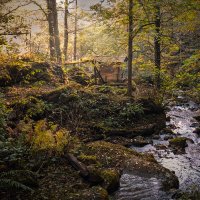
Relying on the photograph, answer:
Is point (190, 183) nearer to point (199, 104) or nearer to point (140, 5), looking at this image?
point (140, 5)

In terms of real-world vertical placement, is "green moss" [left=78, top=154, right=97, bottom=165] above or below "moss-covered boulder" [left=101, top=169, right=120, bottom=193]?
above

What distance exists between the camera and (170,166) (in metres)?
8.83

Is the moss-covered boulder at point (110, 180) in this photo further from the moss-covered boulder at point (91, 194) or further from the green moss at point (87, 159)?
the green moss at point (87, 159)

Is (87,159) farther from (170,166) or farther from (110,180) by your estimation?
(170,166)

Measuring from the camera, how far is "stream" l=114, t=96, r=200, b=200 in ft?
22.4

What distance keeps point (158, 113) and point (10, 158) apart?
9365mm

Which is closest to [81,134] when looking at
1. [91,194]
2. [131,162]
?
[131,162]

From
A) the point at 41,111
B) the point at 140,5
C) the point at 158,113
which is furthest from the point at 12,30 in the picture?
the point at 158,113

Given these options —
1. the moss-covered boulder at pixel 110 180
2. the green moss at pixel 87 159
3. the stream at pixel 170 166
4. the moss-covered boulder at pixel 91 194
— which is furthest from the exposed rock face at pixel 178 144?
the moss-covered boulder at pixel 91 194

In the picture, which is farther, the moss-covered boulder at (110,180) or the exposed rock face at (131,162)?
the exposed rock face at (131,162)

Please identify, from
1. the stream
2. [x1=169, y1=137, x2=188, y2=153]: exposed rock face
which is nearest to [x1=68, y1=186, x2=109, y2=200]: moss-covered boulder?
the stream

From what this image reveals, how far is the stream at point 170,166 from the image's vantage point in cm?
682

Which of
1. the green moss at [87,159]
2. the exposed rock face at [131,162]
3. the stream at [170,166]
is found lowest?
the stream at [170,166]

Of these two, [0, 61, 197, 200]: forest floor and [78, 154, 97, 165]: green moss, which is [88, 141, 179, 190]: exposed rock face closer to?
[0, 61, 197, 200]: forest floor
